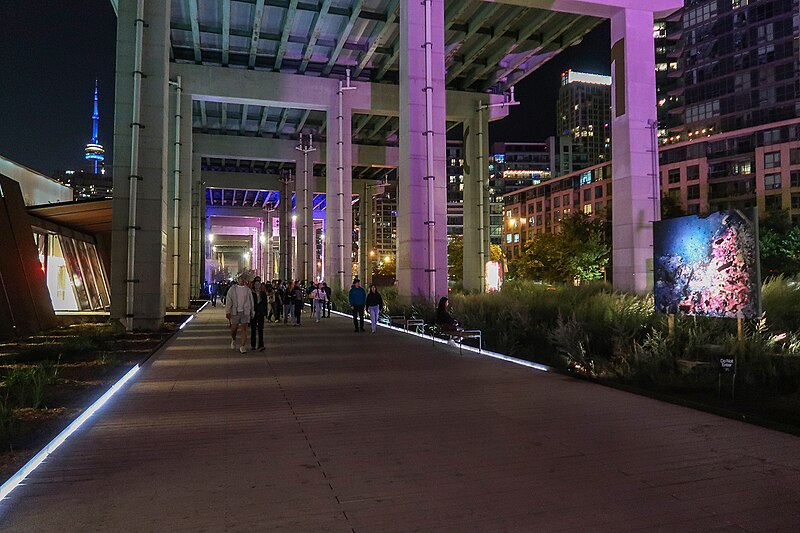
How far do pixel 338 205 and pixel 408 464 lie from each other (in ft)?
110

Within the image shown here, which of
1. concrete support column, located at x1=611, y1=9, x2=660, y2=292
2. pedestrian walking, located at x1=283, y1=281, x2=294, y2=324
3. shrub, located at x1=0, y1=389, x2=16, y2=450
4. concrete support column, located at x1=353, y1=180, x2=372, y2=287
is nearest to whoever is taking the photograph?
shrub, located at x1=0, y1=389, x2=16, y2=450

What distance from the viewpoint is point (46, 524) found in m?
4.02

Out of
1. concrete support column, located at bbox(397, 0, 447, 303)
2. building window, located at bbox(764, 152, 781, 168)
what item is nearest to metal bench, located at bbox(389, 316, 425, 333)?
concrete support column, located at bbox(397, 0, 447, 303)

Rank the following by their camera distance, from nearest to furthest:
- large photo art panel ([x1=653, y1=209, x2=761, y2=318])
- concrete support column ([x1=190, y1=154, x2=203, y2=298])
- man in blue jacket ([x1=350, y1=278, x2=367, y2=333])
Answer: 1. large photo art panel ([x1=653, y1=209, x2=761, y2=318])
2. man in blue jacket ([x1=350, y1=278, x2=367, y2=333])
3. concrete support column ([x1=190, y1=154, x2=203, y2=298])

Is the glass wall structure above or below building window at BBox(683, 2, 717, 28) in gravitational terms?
below

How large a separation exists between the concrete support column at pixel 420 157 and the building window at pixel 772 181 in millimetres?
69771

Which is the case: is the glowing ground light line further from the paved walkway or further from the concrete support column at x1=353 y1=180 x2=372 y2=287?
the concrete support column at x1=353 y1=180 x2=372 y2=287

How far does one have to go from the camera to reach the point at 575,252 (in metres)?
55.8

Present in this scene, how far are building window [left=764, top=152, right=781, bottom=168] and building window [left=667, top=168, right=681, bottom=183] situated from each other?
11470 millimetres

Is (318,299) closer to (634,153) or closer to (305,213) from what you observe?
(634,153)

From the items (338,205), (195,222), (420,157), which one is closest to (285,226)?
(195,222)

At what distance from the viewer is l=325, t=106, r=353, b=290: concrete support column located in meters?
36.8

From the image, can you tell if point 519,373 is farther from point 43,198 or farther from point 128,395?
point 43,198

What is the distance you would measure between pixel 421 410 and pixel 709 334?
5927mm
